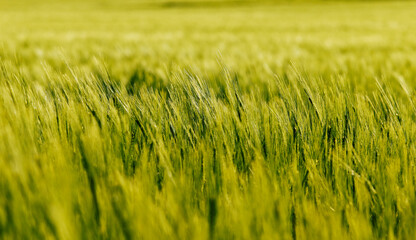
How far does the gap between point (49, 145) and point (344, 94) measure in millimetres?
688

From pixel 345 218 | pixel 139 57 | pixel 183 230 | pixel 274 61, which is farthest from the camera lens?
pixel 139 57

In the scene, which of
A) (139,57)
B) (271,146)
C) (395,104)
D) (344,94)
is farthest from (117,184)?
(139,57)

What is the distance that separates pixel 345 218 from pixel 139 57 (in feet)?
9.79

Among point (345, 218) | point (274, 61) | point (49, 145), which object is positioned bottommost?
point (274, 61)

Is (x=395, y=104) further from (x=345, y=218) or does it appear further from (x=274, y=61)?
(x=274, y=61)

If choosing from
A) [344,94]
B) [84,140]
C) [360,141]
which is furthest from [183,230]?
[344,94]

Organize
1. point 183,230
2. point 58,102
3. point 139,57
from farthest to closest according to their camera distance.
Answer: point 139,57
point 58,102
point 183,230

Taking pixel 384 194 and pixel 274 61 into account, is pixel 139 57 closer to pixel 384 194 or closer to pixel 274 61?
pixel 274 61

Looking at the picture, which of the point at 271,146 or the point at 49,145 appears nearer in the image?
the point at 49,145

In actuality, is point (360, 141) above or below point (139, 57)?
above

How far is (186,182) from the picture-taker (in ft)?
2.32

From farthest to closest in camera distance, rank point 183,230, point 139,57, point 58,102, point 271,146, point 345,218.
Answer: point 139,57, point 58,102, point 271,146, point 345,218, point 183,230

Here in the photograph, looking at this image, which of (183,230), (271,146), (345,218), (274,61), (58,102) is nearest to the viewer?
(183,230)

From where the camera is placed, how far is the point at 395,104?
1.07 m
